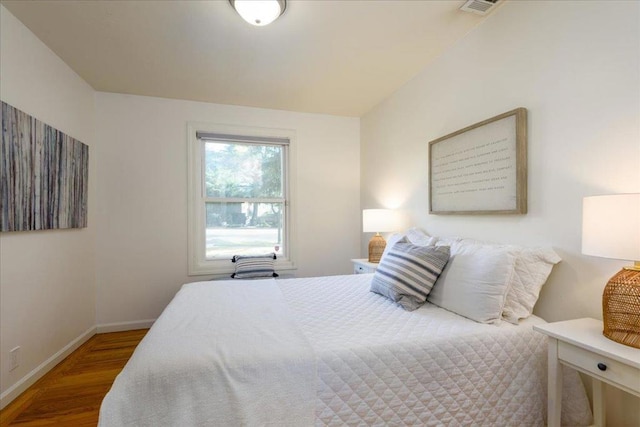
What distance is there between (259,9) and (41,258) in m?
2.34

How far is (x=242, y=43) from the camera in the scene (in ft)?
7.22

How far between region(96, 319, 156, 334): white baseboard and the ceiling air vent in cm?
386

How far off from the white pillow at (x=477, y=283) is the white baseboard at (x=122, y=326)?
2953 millimetres

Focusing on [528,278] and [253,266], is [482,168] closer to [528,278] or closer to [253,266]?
[528,278]

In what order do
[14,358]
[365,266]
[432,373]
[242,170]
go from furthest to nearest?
1. [242,170]
2. [365,266]
3. [14,358]
4. [432,373]

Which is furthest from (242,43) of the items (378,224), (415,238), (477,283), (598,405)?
(598,405)

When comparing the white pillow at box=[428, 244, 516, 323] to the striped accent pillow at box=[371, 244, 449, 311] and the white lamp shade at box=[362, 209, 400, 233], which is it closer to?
the striped accent pillow at box=[371, 244, 449, 311]

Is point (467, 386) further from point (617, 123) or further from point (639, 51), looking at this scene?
point (639, 51)

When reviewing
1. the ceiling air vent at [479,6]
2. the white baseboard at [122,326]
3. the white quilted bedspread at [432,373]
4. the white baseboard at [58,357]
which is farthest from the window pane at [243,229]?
the ceiling air vent at [479,6]

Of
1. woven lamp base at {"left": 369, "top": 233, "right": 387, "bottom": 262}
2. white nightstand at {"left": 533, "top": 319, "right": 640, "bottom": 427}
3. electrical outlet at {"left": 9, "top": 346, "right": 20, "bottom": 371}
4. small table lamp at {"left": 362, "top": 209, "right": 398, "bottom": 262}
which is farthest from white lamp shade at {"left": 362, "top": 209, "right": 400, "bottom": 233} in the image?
electrical outlet at {"left": 9, "top": 346, "right": 20, "bottom": 371}

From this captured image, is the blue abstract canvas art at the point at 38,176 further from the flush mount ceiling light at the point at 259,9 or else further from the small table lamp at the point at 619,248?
the small table lamp at the point at 619,248

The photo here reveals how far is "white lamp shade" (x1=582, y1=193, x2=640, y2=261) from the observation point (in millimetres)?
1006

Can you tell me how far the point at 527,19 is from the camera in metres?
1.69

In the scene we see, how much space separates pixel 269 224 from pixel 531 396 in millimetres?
2849
